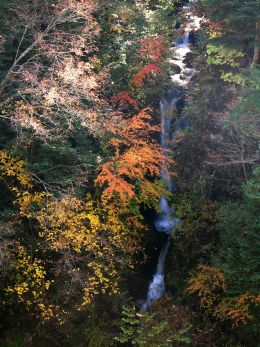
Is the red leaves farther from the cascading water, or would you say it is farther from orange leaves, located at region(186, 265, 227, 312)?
orange leaves, located at region(186, 265, 227, 312)

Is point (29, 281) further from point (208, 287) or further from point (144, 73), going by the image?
point (144, 73)

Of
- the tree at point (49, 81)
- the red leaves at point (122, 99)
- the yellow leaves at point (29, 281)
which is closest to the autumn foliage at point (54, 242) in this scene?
the yellow leaves at point (29, 281)

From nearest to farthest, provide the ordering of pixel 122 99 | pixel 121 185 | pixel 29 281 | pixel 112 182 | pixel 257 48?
1. pixel 121 185
2. pixel 112 182
3. pixel 29 281
4. pixel 257 48
5. pixel 122 99

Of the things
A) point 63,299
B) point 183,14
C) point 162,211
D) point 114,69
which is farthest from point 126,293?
point 183,14

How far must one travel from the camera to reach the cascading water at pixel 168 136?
14.3 meters

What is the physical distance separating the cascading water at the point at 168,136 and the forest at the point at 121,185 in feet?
0.27

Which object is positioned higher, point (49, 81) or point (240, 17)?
point (240, 17)

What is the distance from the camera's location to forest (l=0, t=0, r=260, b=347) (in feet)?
34.8

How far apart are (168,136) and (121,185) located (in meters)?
7.03

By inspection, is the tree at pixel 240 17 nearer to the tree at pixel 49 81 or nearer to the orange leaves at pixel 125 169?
the tree at pixel 49 81

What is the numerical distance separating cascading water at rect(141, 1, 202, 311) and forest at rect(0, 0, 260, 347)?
0.08m

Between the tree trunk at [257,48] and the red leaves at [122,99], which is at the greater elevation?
the tree trunk at [257,48]

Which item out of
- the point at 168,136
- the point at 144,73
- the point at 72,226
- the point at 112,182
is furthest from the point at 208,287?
the point at 144,73

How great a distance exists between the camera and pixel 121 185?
36.8ft
